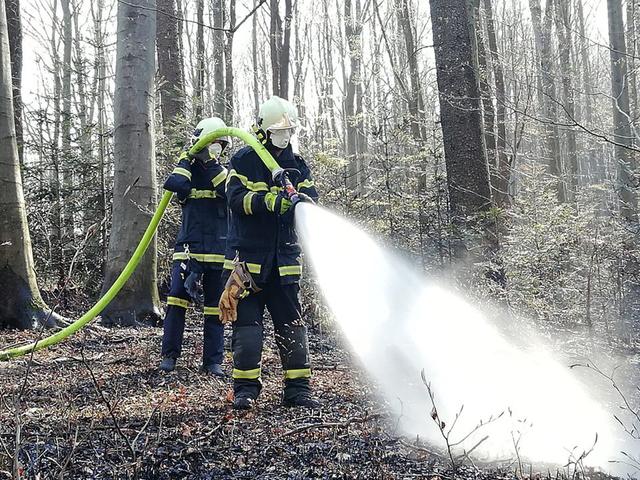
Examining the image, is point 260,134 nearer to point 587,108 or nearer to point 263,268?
point 263,268

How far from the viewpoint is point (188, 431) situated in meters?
3.38

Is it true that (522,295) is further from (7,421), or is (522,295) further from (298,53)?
(298,53)

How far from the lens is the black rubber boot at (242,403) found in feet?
13.2

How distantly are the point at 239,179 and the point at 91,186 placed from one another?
6440 mm

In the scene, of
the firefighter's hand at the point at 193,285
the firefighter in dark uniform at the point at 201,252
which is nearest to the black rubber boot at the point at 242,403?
the firefighter in dark uniform at the point at 201,252

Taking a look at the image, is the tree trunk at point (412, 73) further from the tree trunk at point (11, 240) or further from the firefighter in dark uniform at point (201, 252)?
the firefighter in dark uniform at point (201, 252)

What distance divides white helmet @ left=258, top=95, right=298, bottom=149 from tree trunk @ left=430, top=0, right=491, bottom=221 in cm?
358

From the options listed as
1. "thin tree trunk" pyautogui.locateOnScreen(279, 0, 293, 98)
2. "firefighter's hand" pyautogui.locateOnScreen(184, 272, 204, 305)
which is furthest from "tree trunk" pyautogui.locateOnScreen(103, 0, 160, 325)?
"thin tree trunk" pyautogui.locateOnScreen(279, 0, 293, 98)

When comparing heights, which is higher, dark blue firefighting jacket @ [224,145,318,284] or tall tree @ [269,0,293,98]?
tall tree @ [269,0,293,98]

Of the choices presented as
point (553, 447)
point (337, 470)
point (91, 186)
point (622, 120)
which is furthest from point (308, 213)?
point (622, 120)

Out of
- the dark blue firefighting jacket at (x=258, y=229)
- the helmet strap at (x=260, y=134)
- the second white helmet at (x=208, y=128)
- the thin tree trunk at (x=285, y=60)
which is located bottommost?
the dark blue firefighting jacket at (x=258, y=229)

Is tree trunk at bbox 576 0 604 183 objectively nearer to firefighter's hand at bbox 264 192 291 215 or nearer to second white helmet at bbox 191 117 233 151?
second white helmet at bbox 191 117 233 151

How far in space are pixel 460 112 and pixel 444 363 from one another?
10.7ft

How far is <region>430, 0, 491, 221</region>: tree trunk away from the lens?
738 centimetres
